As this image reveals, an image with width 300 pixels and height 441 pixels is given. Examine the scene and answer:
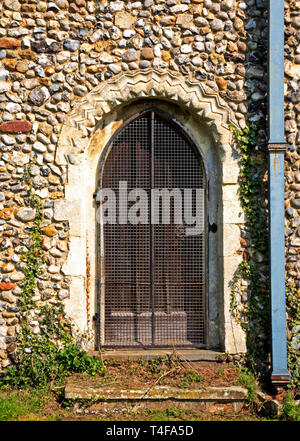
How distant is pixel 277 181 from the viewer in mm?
4258

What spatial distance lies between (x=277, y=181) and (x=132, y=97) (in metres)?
1.84

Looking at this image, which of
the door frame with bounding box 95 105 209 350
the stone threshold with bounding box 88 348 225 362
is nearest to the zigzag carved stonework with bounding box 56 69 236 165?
the door frame with bounding box 95 105 209 350

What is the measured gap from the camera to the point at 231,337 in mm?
4379

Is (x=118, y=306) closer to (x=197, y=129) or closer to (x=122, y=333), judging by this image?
(x=122, y=333)

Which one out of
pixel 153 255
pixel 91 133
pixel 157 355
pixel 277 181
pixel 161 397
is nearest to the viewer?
pixel 161 397

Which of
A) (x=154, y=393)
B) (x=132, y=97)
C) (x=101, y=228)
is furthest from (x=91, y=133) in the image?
(x=154, y=393)

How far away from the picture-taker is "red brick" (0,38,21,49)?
4.39m

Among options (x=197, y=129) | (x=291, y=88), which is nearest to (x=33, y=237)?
(x=197, y=129)

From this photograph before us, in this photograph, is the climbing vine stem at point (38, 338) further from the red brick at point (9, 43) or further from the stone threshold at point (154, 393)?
the red brick at point (9, 43)

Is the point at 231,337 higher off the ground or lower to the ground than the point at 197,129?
lower

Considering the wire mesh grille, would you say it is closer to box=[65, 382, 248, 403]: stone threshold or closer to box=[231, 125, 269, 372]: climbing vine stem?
box=[231, 125, 269, 372]: climbing vine stem

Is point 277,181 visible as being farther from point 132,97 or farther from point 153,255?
point 132,97

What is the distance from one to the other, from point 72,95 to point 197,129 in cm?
148

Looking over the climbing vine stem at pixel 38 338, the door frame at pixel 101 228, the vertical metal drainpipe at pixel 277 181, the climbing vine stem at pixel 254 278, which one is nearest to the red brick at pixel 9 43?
the climbing vine stem at pixel 38 338
